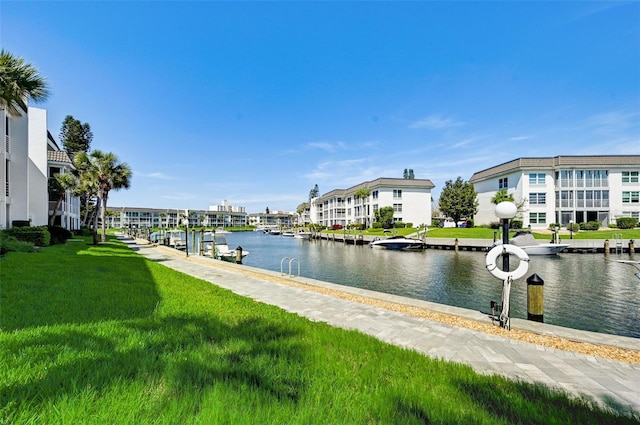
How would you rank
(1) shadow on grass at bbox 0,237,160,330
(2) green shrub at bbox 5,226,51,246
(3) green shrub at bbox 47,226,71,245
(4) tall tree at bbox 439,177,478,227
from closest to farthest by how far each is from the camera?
(1) shadow on grass at bbox 0,237,160,330 → (2) green shrub at bbox 5,226,51,246 → (3) green shrub at bbox 47,226,71,245 → (4) tall tree at bbox 439,177,478,227

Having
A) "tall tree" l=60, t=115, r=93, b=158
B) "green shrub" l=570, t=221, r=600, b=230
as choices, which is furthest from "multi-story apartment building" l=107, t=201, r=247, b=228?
"green shrub" l=570, t=221, r=600, b=230

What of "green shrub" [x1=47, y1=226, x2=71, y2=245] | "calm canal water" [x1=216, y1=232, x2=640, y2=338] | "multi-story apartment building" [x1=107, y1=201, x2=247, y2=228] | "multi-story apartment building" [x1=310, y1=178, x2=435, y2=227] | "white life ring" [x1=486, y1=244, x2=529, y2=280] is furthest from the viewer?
"multi-story apartment building" [x1=107, y1=201, x2=247, y2=228]

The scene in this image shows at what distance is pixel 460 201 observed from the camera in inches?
1950

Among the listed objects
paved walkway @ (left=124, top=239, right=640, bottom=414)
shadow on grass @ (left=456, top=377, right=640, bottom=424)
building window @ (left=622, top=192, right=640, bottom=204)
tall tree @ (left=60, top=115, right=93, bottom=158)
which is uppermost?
tall tree @ (left=60, top=115, right=93, bottom=158)

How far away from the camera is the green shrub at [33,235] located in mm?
17013

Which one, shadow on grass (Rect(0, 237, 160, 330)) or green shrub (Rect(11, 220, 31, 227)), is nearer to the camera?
shadow on grass (Rect(0, 237, 160, 330))

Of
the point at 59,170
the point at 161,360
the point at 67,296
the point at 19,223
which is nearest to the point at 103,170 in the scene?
the point at 19,223

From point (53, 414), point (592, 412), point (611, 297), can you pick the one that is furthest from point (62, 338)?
point (611, 297)

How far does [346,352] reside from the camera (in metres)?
4.20

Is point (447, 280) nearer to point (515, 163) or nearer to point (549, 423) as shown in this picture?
point (549, 423)

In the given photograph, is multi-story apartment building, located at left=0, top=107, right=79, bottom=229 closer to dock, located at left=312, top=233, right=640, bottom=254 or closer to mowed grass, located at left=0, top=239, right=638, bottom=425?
mowed grass, located at left=0, top=239, right=638, bottom=425

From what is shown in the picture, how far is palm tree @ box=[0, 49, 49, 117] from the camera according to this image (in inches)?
452

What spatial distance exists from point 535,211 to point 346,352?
2011 inches

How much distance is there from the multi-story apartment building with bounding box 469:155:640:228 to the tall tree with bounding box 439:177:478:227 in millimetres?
6481
